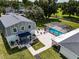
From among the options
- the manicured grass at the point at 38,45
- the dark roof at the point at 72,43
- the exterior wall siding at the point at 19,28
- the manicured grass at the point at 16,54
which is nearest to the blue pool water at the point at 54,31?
the exterior wall siding at the point at 19,28

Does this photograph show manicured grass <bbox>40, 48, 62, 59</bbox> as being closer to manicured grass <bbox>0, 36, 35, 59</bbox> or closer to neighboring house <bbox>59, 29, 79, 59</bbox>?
neighboring house <bbox>59, 29, 79, 59</bbox>

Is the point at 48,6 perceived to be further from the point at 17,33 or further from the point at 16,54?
the point at 16,54

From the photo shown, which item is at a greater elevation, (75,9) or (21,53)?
(75,9)

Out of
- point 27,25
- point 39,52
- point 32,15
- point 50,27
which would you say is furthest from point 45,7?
point 39,52

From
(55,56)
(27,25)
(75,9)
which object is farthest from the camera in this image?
(75,9)

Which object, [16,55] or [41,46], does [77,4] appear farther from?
[16,55]

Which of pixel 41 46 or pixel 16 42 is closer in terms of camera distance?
pixel 41 46

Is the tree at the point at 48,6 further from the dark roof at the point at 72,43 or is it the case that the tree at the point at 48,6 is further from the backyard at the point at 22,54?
the dark roof at the point at 72,43

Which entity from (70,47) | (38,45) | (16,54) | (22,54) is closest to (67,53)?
(70,47)
